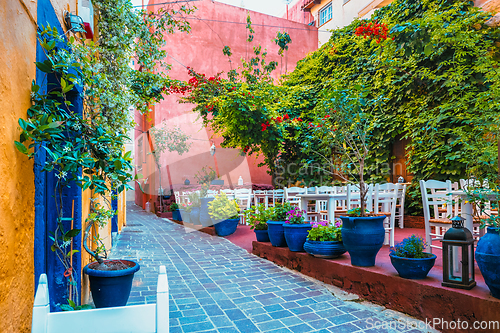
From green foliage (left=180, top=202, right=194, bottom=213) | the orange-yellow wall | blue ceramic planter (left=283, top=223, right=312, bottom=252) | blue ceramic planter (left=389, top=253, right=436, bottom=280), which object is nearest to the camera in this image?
the orange-yellow wall

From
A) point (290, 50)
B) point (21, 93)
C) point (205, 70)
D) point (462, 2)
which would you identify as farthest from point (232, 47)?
point (21, 93)

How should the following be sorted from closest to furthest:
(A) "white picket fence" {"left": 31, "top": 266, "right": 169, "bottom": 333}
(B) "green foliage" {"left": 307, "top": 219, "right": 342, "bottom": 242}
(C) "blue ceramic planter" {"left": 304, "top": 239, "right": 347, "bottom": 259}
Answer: (A) "white picket fence" {"left": 31, "top": 266, "right": 169, "bottom": 333} → (C) "blue ceramic planter" {"left": 304, "top": 239, "right": 347, "bottom": 259} → (B) "green foliage" {"left": 307, "top": 219, "right": 342, "bottom": 242}

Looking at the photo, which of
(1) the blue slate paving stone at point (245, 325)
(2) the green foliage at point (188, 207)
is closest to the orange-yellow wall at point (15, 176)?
(1) the blue slate paving stone at point (245, 325)

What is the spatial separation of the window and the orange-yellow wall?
13.4m

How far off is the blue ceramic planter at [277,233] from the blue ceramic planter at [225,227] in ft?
8.12

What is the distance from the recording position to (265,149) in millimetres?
10078

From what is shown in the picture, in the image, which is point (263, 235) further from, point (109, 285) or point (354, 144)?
point (109, 285)

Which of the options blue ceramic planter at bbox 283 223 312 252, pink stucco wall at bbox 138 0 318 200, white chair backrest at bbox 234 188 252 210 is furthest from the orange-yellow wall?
pink stucco wall at bbox 138 0 318 200

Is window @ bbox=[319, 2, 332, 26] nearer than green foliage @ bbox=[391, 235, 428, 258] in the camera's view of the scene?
No

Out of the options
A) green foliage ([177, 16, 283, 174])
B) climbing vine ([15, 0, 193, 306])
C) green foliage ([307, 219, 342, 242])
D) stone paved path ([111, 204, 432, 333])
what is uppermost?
green foliage ([177, 16, 283, 174])

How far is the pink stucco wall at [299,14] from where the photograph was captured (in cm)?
1505

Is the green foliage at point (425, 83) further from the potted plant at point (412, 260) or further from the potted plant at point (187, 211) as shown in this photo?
the potted plant at point (187, 211)

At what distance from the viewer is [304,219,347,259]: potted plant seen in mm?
3785

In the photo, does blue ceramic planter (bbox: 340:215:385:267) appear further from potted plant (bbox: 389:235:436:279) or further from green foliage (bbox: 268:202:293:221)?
green foliage (bbox: 268:202:293:221)
